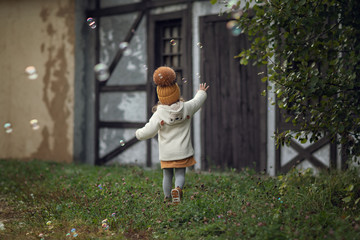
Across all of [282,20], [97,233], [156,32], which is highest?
[156,32]

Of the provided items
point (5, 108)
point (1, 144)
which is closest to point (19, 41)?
point (5, 108)

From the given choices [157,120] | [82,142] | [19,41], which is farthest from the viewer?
[19,41]

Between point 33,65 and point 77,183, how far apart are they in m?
4.93

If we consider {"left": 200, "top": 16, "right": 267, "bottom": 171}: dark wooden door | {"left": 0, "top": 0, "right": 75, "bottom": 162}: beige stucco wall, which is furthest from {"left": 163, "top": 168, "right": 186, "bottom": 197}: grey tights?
{"left": 0, "top": 0, "right": 75, "bottom": 162}: beige stucco wall

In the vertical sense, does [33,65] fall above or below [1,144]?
above

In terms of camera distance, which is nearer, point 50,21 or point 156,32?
point 156,32

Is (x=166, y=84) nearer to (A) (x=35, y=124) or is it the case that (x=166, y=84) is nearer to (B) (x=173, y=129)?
(B) (x=173, y=129)

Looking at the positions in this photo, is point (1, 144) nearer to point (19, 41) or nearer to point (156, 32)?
point (19, 41)

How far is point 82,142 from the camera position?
10047 mm

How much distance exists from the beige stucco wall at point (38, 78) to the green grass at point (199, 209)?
149 inches

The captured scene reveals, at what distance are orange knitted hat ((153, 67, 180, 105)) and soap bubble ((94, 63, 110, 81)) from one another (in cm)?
487

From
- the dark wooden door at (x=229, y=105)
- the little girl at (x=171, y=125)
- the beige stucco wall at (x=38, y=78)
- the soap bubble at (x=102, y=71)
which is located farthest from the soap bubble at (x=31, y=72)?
the little girl at (x=171, y=125)

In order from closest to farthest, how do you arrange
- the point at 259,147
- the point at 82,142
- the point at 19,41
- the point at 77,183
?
the point at 77,183
the point at 259,147
the point at 82,142
the point at 19,41

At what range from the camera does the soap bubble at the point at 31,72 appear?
33.2 feet
